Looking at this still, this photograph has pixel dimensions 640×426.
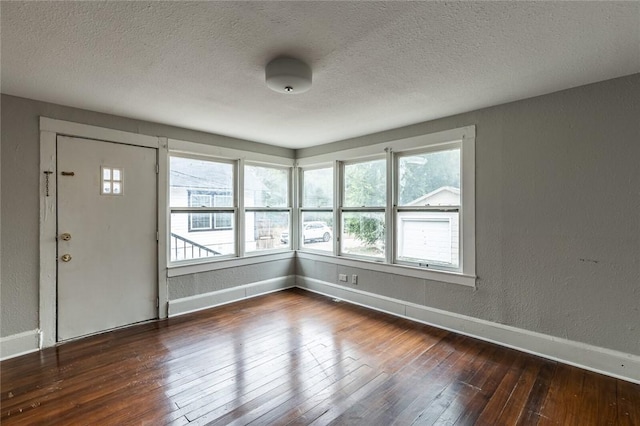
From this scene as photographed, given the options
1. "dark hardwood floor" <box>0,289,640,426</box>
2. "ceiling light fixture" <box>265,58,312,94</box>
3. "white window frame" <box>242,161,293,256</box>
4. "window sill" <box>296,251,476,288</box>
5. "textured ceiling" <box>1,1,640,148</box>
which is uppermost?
"textured ceiling" <box>1,1,640,148</box>

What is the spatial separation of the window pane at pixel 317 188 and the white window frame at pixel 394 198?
0.19 m

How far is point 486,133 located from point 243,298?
381cm

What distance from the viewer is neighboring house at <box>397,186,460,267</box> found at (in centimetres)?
338

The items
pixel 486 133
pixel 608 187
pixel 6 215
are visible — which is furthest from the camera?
pixel 486 133

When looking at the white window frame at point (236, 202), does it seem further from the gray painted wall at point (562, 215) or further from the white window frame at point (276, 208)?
the gray painted wall at point (562, 215)

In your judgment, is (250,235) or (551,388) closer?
(551,388)

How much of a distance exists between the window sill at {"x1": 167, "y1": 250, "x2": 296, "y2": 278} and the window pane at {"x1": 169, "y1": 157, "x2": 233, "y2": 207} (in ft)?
2.60

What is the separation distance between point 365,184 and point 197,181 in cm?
236

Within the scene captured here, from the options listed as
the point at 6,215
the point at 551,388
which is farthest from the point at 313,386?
the point at 6,215

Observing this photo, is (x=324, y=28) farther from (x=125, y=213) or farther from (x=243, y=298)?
(x=243, y=298)

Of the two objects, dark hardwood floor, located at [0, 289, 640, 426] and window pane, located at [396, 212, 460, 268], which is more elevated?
window pane, located at [396, 212, 460, 268]

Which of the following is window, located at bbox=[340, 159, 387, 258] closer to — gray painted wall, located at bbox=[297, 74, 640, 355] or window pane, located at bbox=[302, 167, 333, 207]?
window pane, located at bbox=[302, 167, 333, 207]

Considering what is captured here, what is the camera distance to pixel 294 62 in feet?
6.75

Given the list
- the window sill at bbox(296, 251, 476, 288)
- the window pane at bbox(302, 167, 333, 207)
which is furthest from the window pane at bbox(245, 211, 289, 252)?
the window sill at bbox(296, 251, 476, 288)
